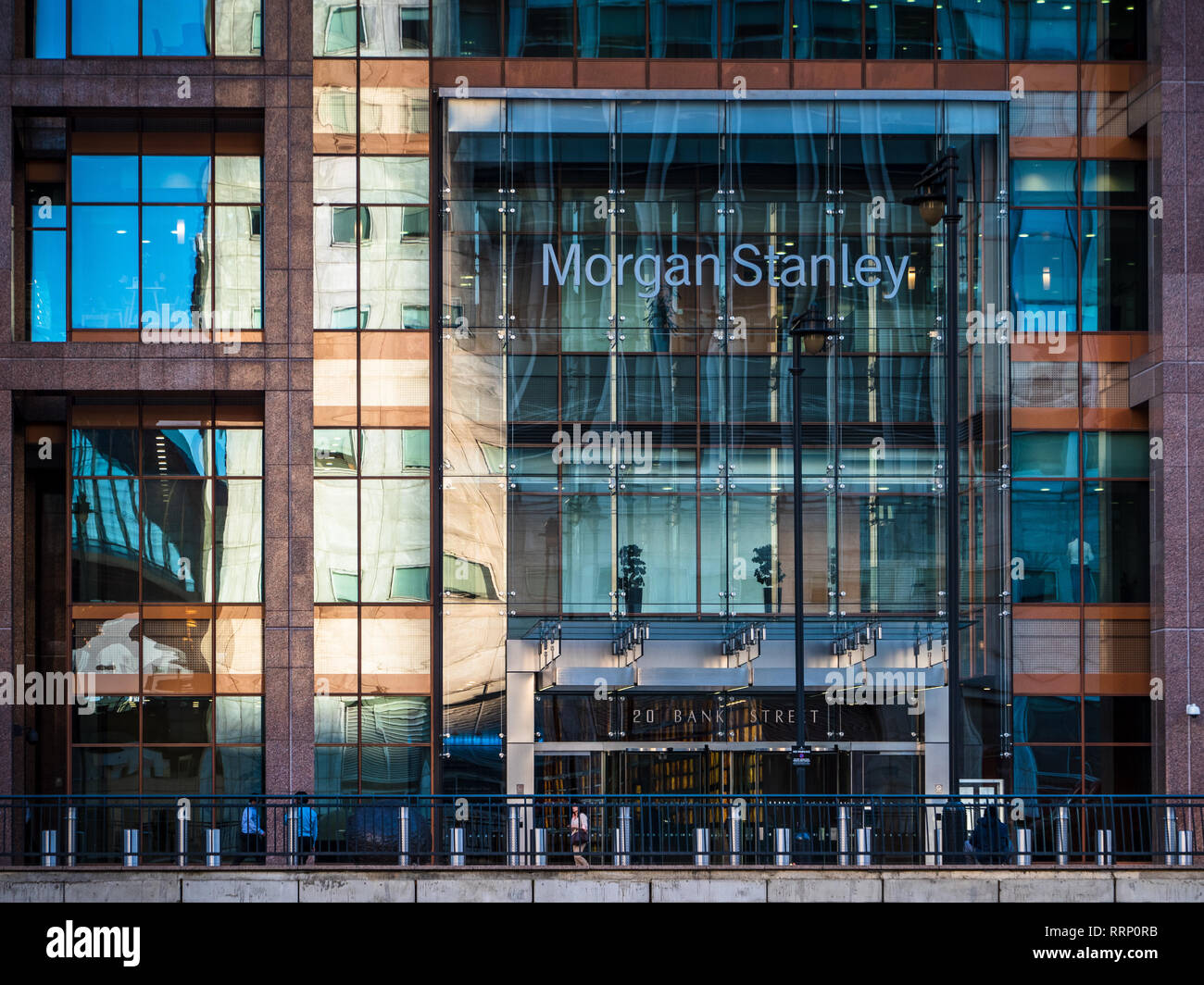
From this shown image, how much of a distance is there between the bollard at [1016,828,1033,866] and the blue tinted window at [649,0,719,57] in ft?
55.2

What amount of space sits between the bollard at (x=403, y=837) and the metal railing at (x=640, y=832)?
0.11 ft

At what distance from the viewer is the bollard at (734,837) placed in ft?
75.2

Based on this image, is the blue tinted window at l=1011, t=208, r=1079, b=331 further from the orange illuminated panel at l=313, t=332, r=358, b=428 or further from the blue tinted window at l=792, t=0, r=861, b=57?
the orange illuminated panel at l=313, t=332, r=358, b=428

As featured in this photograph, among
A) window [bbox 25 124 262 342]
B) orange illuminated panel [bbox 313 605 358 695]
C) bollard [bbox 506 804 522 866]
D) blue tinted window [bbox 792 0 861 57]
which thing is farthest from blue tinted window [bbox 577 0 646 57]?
bollard [bbox 506 804 522 866]

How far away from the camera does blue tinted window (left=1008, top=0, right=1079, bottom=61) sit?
1251 inches

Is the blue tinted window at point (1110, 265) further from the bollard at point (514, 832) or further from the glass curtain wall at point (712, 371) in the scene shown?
the bollard at point (514, 832)

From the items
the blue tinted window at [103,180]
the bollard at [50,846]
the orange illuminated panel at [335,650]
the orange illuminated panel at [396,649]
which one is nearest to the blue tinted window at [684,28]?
the blue tinted window at [103,180]

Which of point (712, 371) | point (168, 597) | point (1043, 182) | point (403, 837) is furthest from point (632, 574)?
point (1043, 182)
